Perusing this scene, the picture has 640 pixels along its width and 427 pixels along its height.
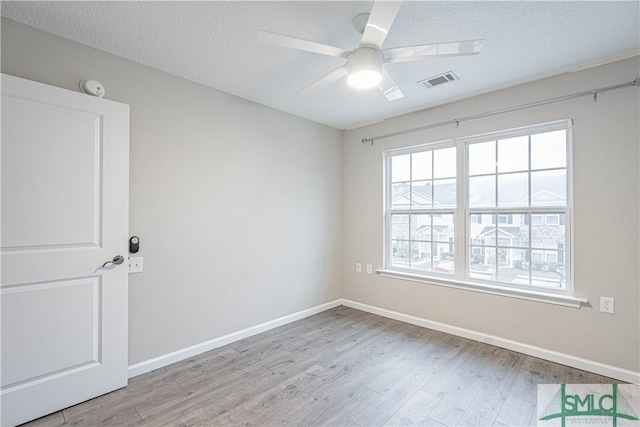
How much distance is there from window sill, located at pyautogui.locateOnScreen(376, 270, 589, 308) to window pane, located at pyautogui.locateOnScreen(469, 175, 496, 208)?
822mm

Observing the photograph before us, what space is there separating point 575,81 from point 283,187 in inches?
113

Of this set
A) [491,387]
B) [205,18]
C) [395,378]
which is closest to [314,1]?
[205,18]

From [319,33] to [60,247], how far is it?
88.0 inches

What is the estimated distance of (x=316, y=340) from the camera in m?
3.08

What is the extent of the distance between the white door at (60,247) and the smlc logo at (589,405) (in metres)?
2.96

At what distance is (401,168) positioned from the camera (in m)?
3.79

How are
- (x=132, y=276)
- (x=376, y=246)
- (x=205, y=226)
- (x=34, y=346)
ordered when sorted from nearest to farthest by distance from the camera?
(x=34, y=346), (x=132, y=276), (x=205, y=226), (x=376, y=246)

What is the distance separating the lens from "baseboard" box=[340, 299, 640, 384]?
2.32 metres

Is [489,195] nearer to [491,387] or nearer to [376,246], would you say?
[376,246]

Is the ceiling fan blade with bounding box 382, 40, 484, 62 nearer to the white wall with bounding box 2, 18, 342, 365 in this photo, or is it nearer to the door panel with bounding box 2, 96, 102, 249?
the white wall with bounding box 2, 18, 342, 365

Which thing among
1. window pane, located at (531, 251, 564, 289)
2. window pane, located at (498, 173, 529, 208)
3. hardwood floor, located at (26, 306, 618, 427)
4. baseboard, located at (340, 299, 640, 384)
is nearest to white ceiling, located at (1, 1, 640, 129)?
window pane, located at (498, 173, 529, 208)

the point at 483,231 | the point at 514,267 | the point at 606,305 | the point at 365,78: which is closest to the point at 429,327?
the point at 514,267

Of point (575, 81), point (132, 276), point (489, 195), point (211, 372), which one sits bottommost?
point (211, 372)

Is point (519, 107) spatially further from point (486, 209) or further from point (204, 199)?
point (204, 199)
